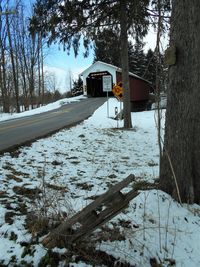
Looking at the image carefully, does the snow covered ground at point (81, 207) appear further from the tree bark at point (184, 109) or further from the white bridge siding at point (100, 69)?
the white bridge siding at point (100, 69)

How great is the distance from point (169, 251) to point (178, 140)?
1.70 meters

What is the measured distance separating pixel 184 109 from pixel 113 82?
144ft

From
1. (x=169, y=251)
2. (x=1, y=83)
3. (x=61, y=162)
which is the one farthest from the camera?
(x=1, y=83)

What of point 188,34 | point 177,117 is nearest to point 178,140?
point 177,117

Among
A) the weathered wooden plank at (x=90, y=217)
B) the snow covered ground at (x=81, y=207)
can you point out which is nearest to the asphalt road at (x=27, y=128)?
the snow covered ground at (x=81, y=207)

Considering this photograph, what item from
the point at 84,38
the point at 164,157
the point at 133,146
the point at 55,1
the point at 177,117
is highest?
the point at 55,1

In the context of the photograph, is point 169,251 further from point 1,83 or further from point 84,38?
point 1,83

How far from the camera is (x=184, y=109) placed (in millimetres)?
5051

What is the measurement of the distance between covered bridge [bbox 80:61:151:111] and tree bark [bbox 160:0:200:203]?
139 ft

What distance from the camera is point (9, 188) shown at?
18.0ft

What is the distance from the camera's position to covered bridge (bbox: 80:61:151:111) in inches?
1924

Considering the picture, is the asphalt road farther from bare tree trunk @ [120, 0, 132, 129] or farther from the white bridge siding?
the white bridge siding

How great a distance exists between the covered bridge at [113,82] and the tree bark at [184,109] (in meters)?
42.4

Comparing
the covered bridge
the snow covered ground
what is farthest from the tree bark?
the covered bridge
